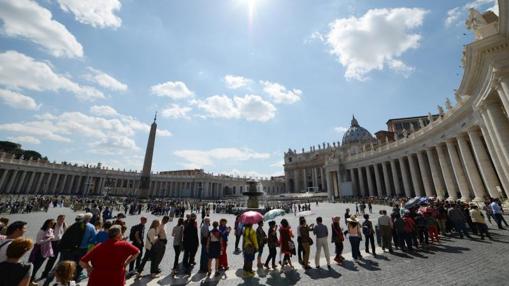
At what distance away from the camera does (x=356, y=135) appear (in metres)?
89.5

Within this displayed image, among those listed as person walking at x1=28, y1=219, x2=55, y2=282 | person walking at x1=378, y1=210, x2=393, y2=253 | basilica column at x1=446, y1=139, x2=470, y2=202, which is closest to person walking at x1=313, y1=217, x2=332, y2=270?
person walking at x1=378, y1=210, x2=393, y2=253

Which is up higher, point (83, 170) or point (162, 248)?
point (83, 170)

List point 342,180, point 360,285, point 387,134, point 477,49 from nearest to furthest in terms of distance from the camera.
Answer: point 360,285
point 477,49
point 342,180
point 387,134

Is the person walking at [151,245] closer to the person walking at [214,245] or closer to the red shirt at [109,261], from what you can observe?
the person walking at [214,245]

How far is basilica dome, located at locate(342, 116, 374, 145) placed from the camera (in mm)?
85150

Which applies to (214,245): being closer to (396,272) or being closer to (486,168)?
(396,272)

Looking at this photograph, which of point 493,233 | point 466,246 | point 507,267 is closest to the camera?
point 507,267

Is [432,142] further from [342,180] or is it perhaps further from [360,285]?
[360,285]

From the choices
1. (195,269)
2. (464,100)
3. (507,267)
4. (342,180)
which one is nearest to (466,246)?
(507,267)

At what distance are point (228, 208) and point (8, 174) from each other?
60.1m

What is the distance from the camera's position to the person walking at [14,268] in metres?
2.90

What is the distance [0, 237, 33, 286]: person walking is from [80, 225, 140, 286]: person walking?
67 centimetres

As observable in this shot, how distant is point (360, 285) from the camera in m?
5.66

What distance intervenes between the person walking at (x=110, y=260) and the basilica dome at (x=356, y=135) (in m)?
90.1
